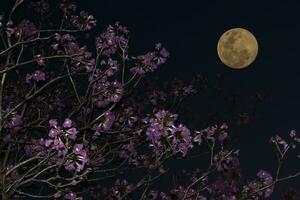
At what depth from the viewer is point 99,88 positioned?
9.66 metres

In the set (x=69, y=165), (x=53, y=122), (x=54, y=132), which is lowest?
(x=69, y=165)

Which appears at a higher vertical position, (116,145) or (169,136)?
(169,136)

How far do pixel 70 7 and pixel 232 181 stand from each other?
10297mm

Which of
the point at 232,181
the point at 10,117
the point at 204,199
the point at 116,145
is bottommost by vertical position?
the point at 232,181

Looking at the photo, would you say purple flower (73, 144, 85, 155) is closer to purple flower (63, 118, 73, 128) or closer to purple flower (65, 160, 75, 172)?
purple flower (65, 160, 75, 172)

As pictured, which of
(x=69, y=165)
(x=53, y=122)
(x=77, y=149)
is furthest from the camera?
(x=69, y=165)

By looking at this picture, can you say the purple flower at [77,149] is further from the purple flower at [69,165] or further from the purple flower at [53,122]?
the purple flower at [53,122]

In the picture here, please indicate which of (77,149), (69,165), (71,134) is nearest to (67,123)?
(71,134)

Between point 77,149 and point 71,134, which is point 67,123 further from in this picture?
point 77,149

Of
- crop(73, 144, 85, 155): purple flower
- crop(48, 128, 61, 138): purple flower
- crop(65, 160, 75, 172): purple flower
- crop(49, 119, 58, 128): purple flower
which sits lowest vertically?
crop(65, 160, 75, 172): purple flower

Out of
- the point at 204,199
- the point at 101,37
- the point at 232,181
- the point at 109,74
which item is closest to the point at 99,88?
the point at 109,74

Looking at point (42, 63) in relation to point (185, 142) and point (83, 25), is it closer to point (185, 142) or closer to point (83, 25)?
point (83, 25)

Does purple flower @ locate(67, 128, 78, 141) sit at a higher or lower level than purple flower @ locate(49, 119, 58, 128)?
lower

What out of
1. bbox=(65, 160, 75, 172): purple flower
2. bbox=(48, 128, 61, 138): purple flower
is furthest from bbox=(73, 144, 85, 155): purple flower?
bbox=(48, 128, 61, 138): purple flower
